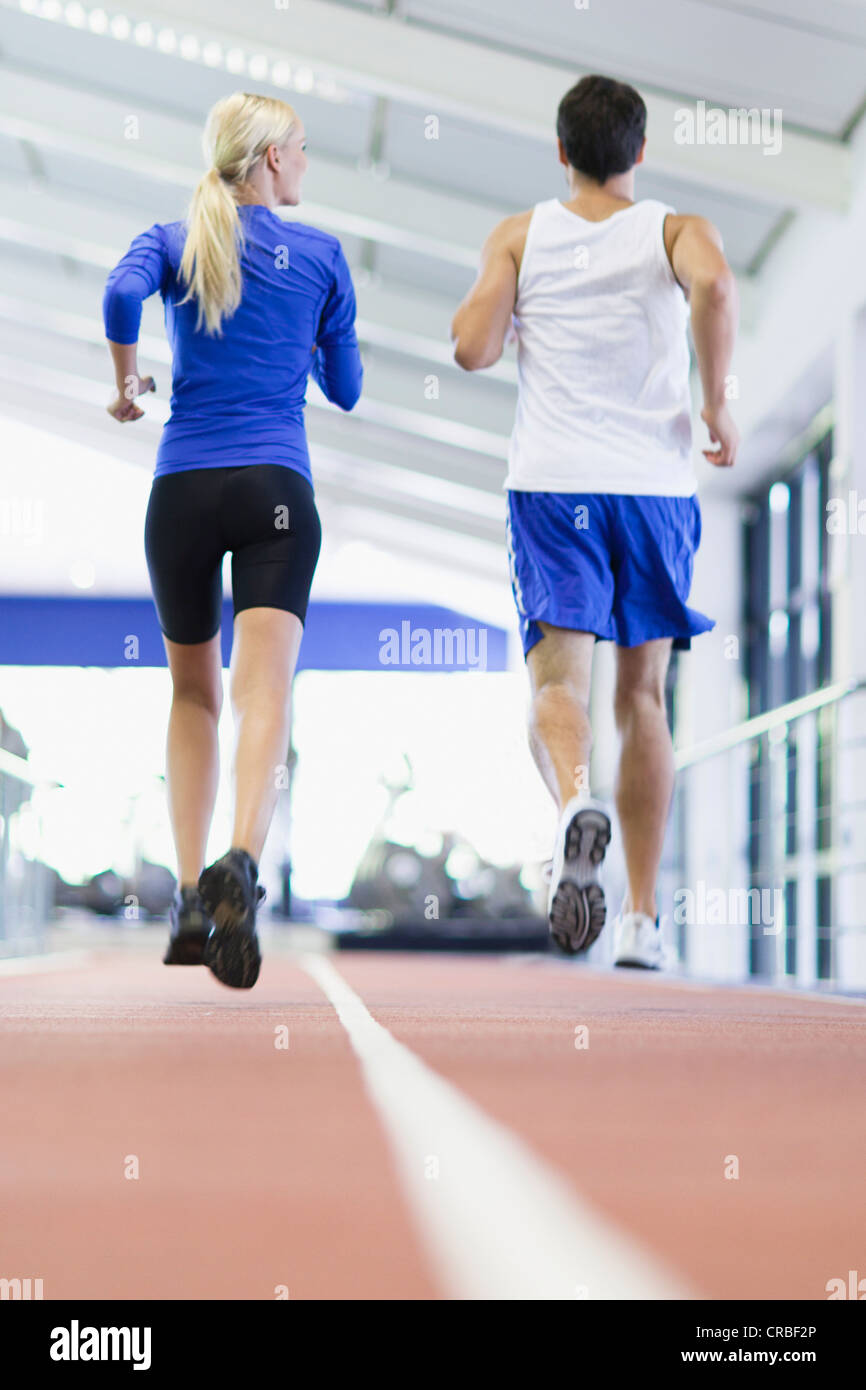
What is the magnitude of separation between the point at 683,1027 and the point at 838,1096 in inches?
19.6

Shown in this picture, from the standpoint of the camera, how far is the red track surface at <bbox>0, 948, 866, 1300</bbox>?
588 millimetres

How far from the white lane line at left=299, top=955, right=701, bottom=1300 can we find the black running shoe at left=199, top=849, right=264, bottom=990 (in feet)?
2.21

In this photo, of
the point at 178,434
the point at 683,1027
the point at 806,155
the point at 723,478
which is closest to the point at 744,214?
the point at 806,155

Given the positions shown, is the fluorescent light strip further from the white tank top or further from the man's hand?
the man's hand

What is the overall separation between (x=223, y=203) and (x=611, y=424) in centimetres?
62

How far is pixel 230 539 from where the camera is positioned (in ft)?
6.93

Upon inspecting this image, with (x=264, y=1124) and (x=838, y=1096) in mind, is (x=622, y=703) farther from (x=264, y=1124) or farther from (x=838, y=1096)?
(x=264, y=1124)
